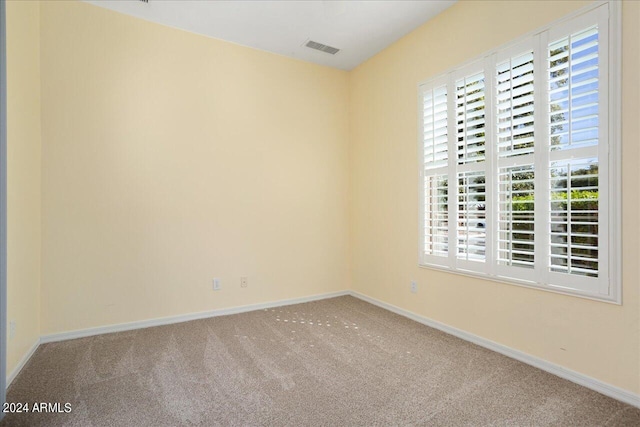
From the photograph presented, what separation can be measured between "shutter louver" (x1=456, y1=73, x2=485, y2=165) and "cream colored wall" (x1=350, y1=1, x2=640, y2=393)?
0.27m

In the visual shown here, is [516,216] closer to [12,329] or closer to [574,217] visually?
[574,217]

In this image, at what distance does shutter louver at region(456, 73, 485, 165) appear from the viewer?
111 inches

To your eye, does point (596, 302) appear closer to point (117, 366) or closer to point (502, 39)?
point (502, 39)

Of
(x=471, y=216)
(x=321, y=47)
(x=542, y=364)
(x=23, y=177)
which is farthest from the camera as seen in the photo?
(x=321, y=47)

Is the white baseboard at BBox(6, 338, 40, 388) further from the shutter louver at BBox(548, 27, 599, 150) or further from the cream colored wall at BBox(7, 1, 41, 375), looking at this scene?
the shutter louver at BBox(548, 27, 599, 150)

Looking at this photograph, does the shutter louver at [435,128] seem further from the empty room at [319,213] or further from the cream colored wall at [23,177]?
the cream colored wall at [23,177]

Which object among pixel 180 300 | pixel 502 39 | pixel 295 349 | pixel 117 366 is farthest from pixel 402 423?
pixel 502 39

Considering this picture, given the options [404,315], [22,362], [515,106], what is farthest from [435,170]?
[22,362]

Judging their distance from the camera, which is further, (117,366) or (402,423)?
(117,366)

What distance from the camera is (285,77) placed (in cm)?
406

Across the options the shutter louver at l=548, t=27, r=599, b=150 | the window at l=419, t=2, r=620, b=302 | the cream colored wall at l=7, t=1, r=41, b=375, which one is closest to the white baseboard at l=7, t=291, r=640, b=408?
the cream colored wall at l=7, t=1, r=41, b=375

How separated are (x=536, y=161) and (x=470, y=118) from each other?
724 millimetres

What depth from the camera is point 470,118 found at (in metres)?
2.90

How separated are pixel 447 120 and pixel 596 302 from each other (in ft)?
6.12
